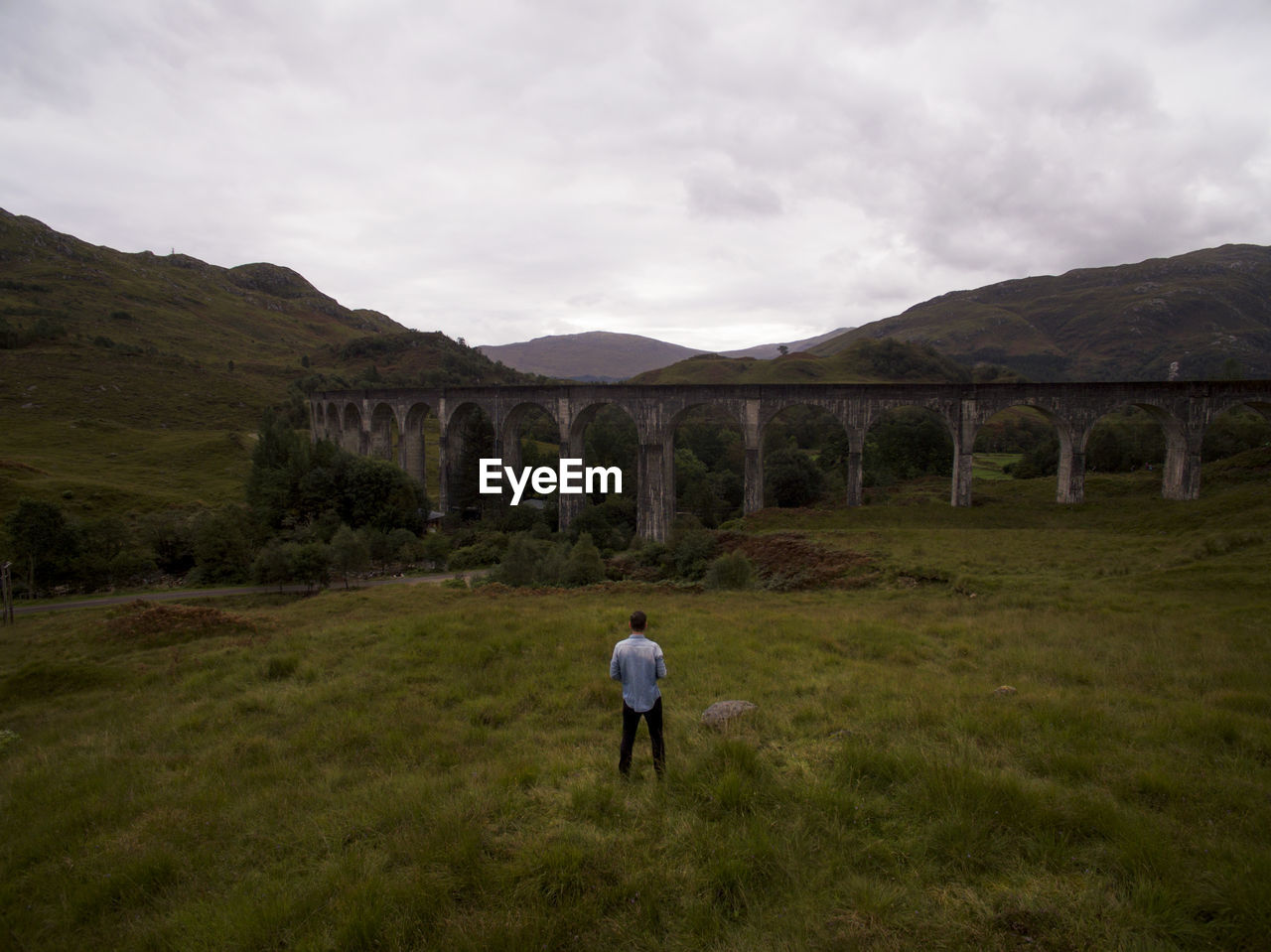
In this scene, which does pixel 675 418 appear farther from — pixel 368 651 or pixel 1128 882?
pixel 1128 882

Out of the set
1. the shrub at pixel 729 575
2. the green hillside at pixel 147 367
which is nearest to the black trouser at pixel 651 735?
the shrub at pixel 729 575

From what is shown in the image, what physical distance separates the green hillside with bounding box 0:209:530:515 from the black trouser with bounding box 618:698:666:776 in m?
49.5

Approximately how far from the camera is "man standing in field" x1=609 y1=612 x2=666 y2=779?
5.07m

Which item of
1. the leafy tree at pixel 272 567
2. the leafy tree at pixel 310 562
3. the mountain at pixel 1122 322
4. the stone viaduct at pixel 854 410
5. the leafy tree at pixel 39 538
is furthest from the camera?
the mountain at pixel 1122 322

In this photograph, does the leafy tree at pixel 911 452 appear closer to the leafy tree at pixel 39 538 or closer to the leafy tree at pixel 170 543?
the leafy tree at pixel 170 543

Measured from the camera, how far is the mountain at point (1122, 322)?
4405 inches

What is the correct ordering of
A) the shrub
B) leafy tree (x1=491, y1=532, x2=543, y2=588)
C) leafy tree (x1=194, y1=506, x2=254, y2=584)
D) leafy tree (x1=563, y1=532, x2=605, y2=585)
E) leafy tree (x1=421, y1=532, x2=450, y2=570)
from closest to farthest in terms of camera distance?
the shrub, leafy tree (x1=563, y1=532, x2=605, y2=585), leafy tree (x1=491, y1=532, x2=543, y2=588), leafy tree (x1=194, y1=506, x2=254, y2=584), leafy tree (x1=421, y1=532, x2=450, y2=570)

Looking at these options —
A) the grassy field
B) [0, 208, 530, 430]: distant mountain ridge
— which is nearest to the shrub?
the grassy field

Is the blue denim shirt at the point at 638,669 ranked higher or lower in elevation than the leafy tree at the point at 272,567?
higher

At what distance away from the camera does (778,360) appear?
10569cm

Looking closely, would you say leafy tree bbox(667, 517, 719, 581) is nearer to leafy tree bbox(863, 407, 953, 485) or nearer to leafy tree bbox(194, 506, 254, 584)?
leafy tree bbox(194, 506, 254, 584)

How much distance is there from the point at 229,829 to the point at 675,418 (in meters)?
30.8

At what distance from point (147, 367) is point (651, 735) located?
100 m

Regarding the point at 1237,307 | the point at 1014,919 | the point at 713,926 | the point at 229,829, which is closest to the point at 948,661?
the point at 1014,919
